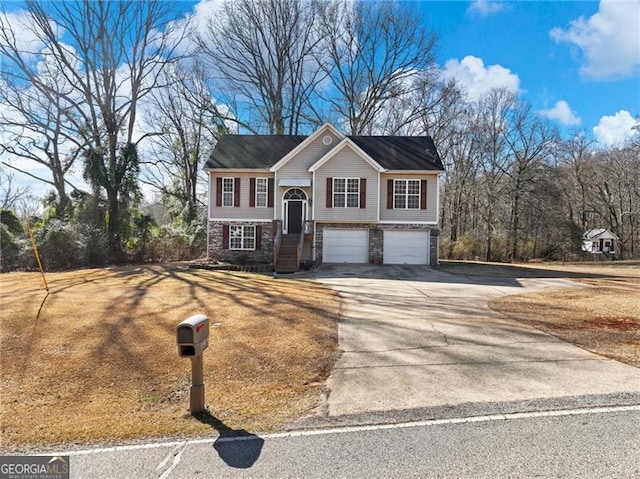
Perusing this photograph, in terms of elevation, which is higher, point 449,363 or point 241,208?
point 241,208

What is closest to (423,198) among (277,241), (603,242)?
(277,241)

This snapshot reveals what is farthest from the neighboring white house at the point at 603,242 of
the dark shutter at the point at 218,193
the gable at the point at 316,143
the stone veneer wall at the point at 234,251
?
the dark shutter at the point at 218,193

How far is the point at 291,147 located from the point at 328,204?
5.22 metres

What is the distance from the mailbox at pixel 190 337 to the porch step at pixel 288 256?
1377cm

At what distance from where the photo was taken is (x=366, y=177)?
66.8 feet

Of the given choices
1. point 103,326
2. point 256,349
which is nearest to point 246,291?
point 103,326

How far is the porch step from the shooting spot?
17.8 meters

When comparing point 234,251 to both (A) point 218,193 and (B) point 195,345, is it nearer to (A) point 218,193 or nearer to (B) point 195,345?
(A) point 218,193

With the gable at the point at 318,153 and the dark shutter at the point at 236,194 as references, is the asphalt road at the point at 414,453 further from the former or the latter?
the dark shutter at the point at 236,194

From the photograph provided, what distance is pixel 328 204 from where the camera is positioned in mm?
20453

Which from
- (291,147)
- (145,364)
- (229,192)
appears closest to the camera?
(145,364)

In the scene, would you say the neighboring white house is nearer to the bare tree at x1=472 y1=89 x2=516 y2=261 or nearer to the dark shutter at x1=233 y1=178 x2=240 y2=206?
the bare tree at x1=472 y1=89 x2=516 y2=261

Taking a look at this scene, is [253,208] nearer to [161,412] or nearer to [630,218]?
[161,412]

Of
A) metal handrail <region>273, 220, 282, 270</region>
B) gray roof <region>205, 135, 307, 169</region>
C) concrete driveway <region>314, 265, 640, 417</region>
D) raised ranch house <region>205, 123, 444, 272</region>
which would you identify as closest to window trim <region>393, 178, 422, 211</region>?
raised ranch house <region>205, 123, 444, 272</region>
